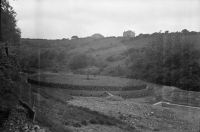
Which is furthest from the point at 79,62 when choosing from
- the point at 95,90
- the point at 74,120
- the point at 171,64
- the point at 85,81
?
the point at 74,120

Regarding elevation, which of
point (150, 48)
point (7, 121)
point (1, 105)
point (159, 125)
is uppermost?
point (150, 48)

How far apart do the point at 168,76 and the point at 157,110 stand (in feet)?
41.1

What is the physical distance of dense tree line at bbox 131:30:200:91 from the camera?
95.4ft

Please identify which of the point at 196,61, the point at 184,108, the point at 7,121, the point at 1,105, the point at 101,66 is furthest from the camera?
the point at 101,66

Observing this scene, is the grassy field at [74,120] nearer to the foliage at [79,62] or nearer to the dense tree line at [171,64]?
the dense tree line at [171,64]

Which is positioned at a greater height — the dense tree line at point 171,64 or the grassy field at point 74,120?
the dense tree line at point 171,64

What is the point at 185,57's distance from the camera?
99.6ft

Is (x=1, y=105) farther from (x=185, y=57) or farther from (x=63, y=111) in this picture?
(x=185, y=57)

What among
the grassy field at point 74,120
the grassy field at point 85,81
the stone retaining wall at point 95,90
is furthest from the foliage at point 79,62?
the grassy field at point 74,120

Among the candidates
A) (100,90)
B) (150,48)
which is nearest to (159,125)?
(100,90)

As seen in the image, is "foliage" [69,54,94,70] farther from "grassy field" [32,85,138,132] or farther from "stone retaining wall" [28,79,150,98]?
"grassy field" [32,85,138,132]

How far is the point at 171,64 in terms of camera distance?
101 ft

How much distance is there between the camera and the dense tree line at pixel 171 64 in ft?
95.4

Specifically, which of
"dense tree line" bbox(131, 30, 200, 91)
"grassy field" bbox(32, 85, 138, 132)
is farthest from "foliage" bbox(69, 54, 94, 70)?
"grassy field" bbox(32, 85, 138, 132)
